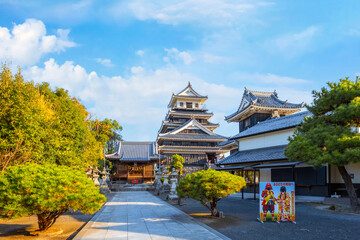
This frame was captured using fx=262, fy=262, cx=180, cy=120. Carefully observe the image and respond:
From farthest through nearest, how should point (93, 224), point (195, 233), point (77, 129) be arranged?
point (77, 129) < point (93, 224) < point (195, 233)

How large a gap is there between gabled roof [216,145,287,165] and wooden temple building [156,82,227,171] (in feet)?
54.1

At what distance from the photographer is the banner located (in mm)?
10695

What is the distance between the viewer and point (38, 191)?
8055mm

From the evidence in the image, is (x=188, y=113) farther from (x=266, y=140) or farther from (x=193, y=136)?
(x=266, y=140)

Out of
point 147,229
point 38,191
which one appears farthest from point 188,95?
point 38,191

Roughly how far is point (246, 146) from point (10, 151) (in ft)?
66.3

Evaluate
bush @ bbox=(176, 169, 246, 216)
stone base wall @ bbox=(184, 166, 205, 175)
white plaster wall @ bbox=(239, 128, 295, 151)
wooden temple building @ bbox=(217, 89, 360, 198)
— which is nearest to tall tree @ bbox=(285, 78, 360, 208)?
wooden temple building @ bbox=(217, 89, 360, 198)

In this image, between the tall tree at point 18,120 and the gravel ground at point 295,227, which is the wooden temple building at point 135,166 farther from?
the gravel ground at point 295,227

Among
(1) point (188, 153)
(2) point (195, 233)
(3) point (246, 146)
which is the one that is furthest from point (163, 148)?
(2) point (195, 233)

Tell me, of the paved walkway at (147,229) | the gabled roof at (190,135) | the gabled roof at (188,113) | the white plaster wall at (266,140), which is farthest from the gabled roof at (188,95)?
the paved walkway at (147,229)

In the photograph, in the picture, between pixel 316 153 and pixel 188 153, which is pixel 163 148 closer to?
pixel 188 153

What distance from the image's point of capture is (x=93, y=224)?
10.6m

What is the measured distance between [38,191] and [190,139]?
120ft

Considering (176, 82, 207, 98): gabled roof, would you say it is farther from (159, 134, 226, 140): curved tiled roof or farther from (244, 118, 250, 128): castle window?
(244, 118, 250, 128): castle window
